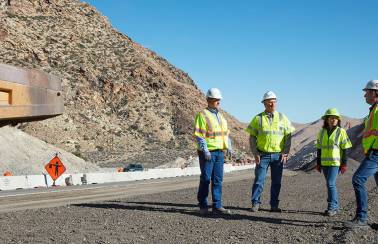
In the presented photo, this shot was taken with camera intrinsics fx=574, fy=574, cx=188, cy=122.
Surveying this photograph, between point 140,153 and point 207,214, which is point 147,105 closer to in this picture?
point 140,153

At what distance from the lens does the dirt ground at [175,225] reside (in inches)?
289

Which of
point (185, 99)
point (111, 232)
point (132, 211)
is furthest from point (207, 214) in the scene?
point (185, 99)

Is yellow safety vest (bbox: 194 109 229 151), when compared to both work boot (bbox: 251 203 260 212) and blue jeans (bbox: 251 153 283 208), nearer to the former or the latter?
blue jeans (bbox: 251 153 283 208)

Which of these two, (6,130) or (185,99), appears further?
(185,99)

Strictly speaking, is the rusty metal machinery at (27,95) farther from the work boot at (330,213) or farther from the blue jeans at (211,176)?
the work boot at (330,213)

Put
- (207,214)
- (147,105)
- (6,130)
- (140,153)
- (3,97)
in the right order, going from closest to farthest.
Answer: (3,97)
(207,214)
(6,130)
(140,153)
(147,105)

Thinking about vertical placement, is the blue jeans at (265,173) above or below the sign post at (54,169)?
below

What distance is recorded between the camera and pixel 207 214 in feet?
32.5

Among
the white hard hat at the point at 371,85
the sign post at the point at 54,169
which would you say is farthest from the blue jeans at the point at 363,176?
the sign post at the point at 54,169

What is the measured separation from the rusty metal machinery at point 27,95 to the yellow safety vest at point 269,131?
3.67m

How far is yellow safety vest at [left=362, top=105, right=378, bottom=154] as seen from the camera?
8.05m

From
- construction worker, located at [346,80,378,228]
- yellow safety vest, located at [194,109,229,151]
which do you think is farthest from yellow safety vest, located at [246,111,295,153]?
construction worker, located at [346,80,378,228]

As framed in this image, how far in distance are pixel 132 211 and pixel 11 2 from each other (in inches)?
2887

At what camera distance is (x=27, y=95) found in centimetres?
807
